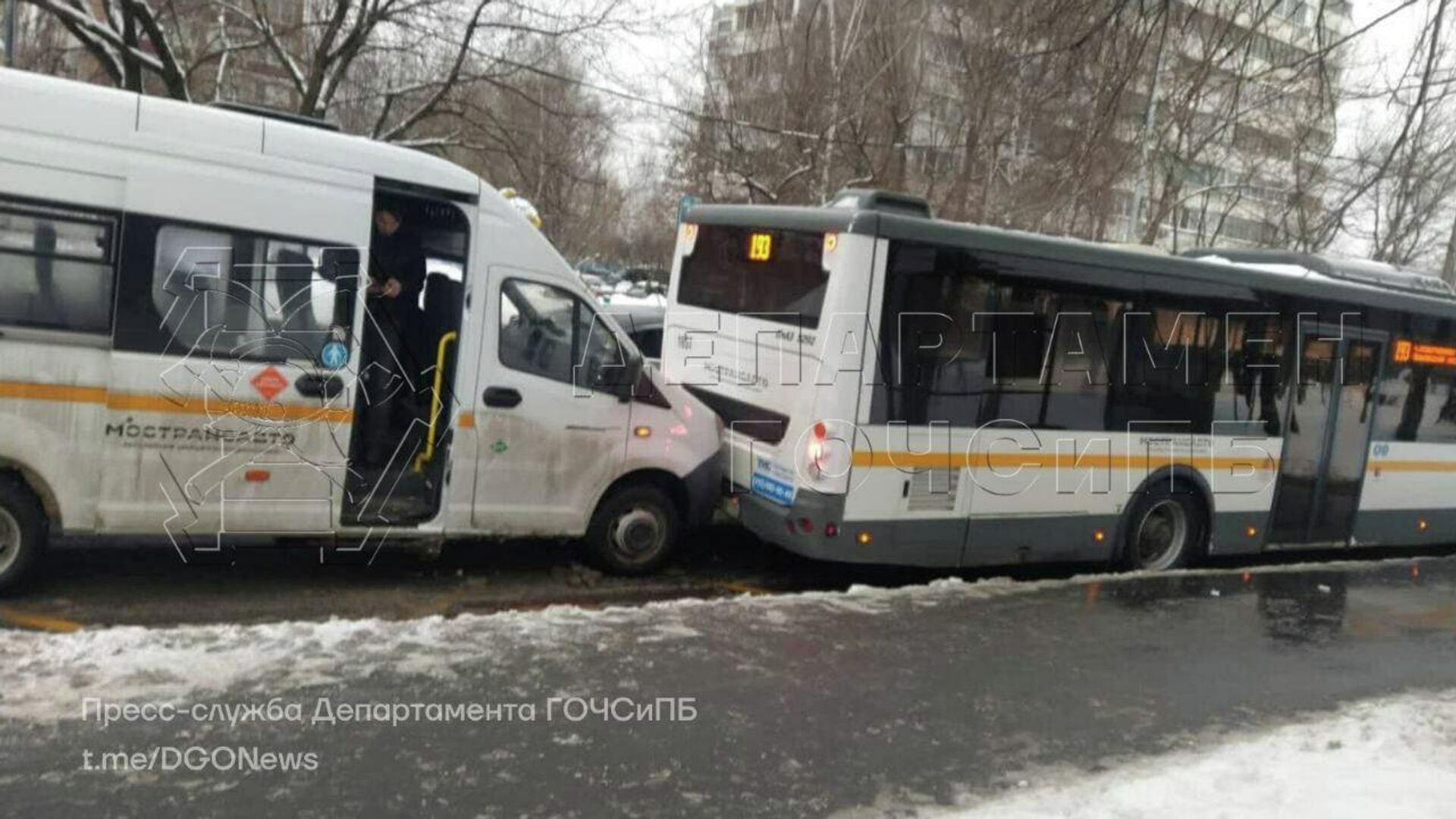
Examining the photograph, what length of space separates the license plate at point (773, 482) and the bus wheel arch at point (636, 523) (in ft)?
1.86

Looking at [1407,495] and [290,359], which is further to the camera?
[1407,495]

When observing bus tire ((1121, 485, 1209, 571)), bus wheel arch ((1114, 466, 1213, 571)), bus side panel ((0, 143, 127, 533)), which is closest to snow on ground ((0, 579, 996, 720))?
bus side panel ((0, 143, 127, 533))

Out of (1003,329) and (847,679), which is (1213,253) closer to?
(1003,329)

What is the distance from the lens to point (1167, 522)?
9.59m

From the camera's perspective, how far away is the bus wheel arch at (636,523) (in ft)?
25.6

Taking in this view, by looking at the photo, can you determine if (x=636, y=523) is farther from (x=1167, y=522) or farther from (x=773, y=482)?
(x=1167, y=522)

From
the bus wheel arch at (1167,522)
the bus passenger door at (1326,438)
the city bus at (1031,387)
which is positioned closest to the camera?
the city bus at (1031,387)

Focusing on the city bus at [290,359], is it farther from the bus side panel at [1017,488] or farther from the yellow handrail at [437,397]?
the bus side panel at [1017,488]

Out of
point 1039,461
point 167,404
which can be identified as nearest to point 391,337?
point 167,404

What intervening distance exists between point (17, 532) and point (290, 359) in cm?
185

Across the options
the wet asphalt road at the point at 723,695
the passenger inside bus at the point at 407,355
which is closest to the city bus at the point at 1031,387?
the wet asphalt road at the point at 723,695

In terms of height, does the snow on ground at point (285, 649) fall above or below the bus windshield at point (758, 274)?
below

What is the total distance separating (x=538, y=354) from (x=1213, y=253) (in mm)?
7853

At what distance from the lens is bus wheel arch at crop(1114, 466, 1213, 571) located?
919cm
